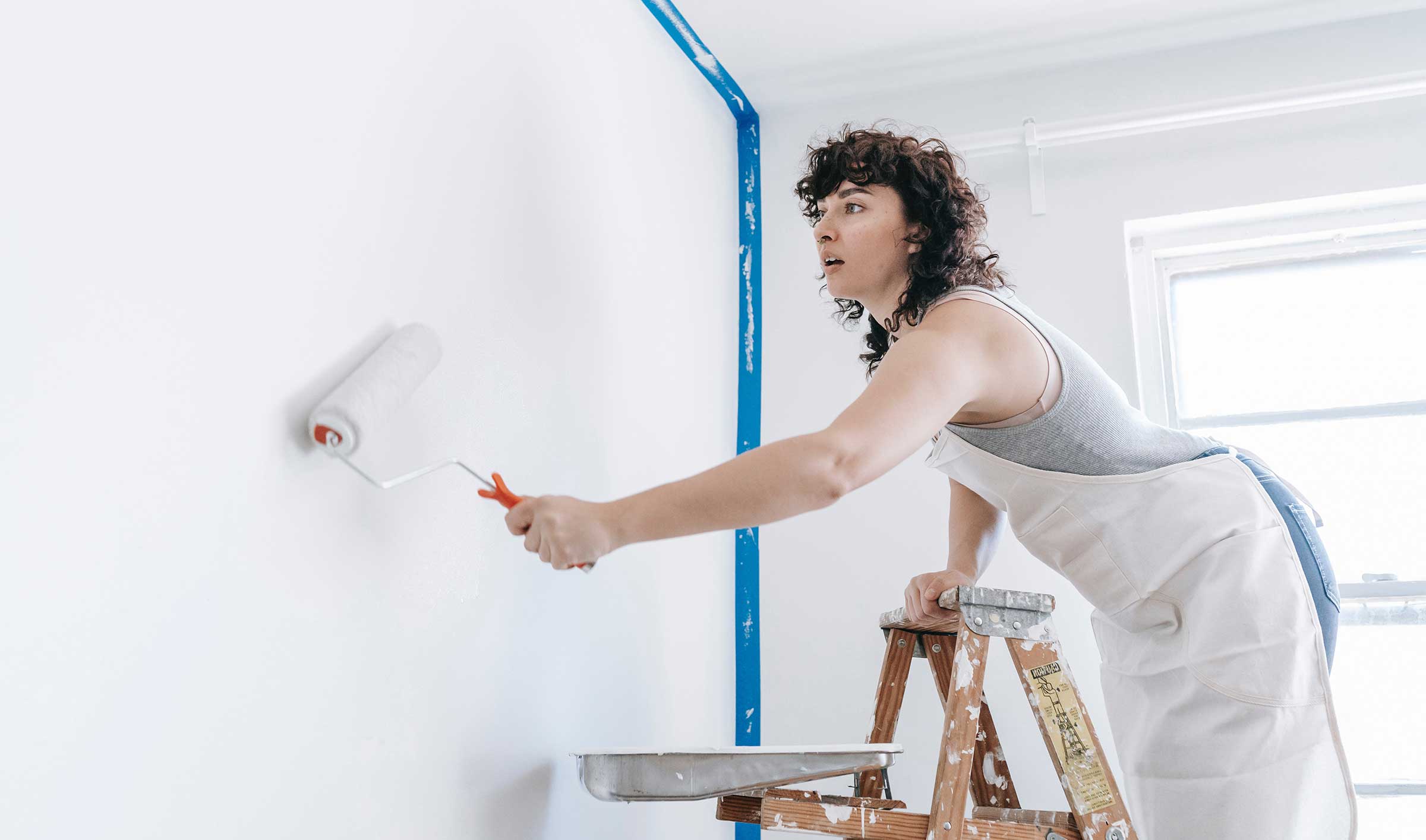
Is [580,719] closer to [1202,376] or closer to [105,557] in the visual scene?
[105,557]

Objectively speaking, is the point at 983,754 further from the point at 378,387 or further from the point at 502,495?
the point at 378,387

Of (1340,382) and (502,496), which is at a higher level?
(1340,382)

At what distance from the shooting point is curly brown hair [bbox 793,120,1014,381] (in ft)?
4.35

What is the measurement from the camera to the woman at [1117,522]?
0.93 m

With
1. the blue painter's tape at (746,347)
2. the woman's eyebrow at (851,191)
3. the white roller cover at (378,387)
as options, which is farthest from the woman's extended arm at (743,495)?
the blue painter's tape at (746,347)

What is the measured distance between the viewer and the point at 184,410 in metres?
0.78

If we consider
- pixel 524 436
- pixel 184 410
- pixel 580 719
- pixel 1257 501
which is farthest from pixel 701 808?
pixel 184 410

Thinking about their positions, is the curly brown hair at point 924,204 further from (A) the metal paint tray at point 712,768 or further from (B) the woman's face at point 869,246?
(A) the metal paint tray at point 712,768

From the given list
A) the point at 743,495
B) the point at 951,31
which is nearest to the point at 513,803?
the point at 743,495

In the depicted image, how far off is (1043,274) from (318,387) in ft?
4.74

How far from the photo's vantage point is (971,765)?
1.10m

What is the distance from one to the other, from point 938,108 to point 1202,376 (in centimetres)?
76

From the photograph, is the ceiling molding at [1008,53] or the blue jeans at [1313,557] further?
the ceiling molding at [1008,53]

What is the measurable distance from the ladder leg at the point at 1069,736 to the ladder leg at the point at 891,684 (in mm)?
268
